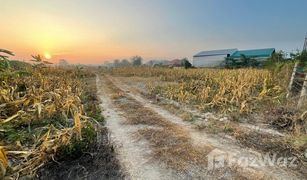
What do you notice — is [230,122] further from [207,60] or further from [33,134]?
[207,60]

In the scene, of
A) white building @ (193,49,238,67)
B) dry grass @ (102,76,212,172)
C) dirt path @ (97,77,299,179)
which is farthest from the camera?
white building @ (193,49,238,67)

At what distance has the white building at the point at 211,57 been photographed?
45469mm

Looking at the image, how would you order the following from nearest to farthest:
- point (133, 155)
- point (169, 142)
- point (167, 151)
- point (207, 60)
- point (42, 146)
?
point (42, 146)
point (133, 155)
point (167, 151)
point (169, 142)
point (207, 60)

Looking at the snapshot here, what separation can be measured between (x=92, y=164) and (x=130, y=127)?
1.73 metres

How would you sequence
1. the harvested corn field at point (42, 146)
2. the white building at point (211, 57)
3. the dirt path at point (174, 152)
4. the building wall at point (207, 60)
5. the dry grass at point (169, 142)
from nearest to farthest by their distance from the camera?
the harvested corn field at point (42, 146) → the dirt path at point (174, 152) → the dry grass at point (169, 142) → the building wall at point (207, 60) → the white building at point (211, 57)

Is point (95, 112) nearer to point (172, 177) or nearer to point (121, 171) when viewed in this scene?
point (121, 171)

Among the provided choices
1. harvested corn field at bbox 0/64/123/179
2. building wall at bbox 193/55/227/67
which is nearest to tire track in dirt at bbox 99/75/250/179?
harvested corn field at bbox 0/64/123/179

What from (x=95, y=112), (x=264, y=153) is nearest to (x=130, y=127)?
(x=95, y=112)

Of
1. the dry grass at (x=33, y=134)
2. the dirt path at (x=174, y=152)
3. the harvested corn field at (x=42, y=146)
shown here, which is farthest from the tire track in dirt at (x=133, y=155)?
the dry grass at (x=33, y=134)

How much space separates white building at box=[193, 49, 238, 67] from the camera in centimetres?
4547

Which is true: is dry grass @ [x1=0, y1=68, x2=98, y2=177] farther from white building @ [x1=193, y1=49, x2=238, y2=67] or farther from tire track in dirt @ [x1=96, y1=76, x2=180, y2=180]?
white building @ [x1=193, y1=49, x2=238, y2=67]

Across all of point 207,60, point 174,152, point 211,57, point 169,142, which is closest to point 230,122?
point 169,142

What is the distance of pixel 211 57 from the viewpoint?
155 ft

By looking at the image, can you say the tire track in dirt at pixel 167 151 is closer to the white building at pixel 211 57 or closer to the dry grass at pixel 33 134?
the dry grass at pixel 33 134
